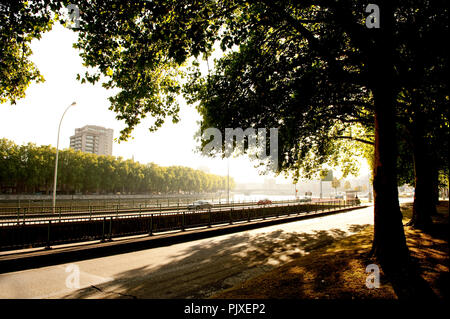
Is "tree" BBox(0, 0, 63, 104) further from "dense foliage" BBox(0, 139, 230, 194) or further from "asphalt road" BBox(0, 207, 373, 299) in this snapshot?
"dense foliage" BBox(0, 139, 230, 194)

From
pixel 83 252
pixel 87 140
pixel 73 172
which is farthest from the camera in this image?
pixel 87 140

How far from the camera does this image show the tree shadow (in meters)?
5.91

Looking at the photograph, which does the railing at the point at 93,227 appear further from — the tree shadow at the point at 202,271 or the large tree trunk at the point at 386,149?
the large tree trunk at the point at 386,149

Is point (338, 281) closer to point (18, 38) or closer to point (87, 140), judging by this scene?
point (18, 38)

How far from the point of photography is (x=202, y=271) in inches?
301

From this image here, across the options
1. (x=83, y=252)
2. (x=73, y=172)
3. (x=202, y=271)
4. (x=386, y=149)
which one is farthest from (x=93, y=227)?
(x=73, y=172)

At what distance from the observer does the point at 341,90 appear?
9.70 metres

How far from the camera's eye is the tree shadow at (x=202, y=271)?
19.4 ft

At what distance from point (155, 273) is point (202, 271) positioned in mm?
1359

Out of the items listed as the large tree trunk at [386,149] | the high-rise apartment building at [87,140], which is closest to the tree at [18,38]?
the large tree trunk at [386,149]

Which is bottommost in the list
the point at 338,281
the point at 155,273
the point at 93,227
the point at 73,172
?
the point at 155,273
